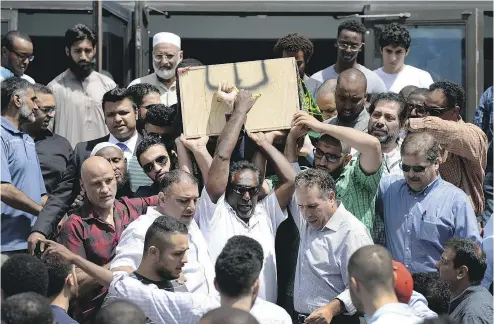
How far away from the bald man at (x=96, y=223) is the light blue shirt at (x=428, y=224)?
1.69 m

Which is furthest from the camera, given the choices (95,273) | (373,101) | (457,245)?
(373,101)

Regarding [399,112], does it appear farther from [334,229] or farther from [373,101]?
[334,229]

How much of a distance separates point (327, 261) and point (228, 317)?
7.70 feet

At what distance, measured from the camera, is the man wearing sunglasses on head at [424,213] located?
7.73 metres

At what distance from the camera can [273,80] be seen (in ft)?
26.0

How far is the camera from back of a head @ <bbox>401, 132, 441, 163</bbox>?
7730 mm

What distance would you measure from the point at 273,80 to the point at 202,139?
0.64m

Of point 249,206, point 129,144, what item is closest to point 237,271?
point 249,206

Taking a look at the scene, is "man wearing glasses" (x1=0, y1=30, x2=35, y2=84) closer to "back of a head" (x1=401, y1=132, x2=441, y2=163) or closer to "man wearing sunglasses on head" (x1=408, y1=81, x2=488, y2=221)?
"man wearing sunglasses on head" (x1=408, y1=81, x2=488, y2=221)

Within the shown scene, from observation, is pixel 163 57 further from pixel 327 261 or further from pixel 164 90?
pixel 327 261

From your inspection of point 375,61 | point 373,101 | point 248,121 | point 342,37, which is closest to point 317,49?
point 375,61

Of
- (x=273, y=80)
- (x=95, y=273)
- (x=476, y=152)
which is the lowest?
(x=95, y=273)

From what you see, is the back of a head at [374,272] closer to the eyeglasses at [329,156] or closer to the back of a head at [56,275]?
the back of a head at [56,275]

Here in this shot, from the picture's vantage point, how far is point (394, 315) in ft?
17.8
